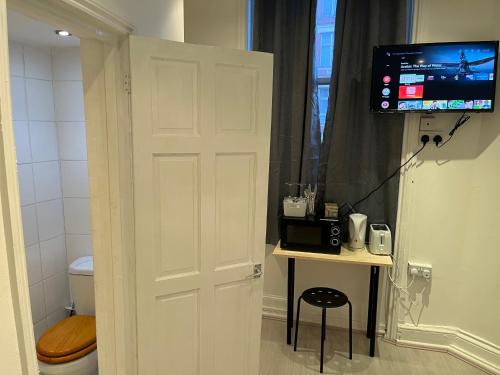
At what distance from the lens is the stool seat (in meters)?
2.54


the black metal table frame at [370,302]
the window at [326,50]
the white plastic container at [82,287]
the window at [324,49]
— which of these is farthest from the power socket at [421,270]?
the white plastic container at [82,287]

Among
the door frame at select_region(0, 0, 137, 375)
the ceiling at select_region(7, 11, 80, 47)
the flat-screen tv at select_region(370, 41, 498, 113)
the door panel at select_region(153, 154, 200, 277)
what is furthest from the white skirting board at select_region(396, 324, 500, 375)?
the ceiling at select_region(7, 11, 80, 47)

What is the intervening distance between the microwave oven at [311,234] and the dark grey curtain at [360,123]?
324 mm

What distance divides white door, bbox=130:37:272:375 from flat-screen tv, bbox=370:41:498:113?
110cm

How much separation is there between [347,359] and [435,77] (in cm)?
217

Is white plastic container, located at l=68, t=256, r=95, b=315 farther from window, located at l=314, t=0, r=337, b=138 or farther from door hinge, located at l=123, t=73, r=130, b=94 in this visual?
window, located at l=314, t=0, r=337, b=138

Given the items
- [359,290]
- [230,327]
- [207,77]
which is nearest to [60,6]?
[207,77]

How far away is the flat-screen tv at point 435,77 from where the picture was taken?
7.88ft

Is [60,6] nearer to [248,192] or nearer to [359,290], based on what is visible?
[248,192]

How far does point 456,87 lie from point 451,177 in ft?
Answer: 2.17

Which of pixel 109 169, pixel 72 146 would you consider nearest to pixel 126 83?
pixel 109 169

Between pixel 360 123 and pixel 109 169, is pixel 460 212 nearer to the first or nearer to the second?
pixel 360 123

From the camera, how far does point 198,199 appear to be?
184cm

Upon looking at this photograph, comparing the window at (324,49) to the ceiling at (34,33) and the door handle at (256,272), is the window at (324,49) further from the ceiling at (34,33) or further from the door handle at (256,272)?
the ceiling at (34,33)
